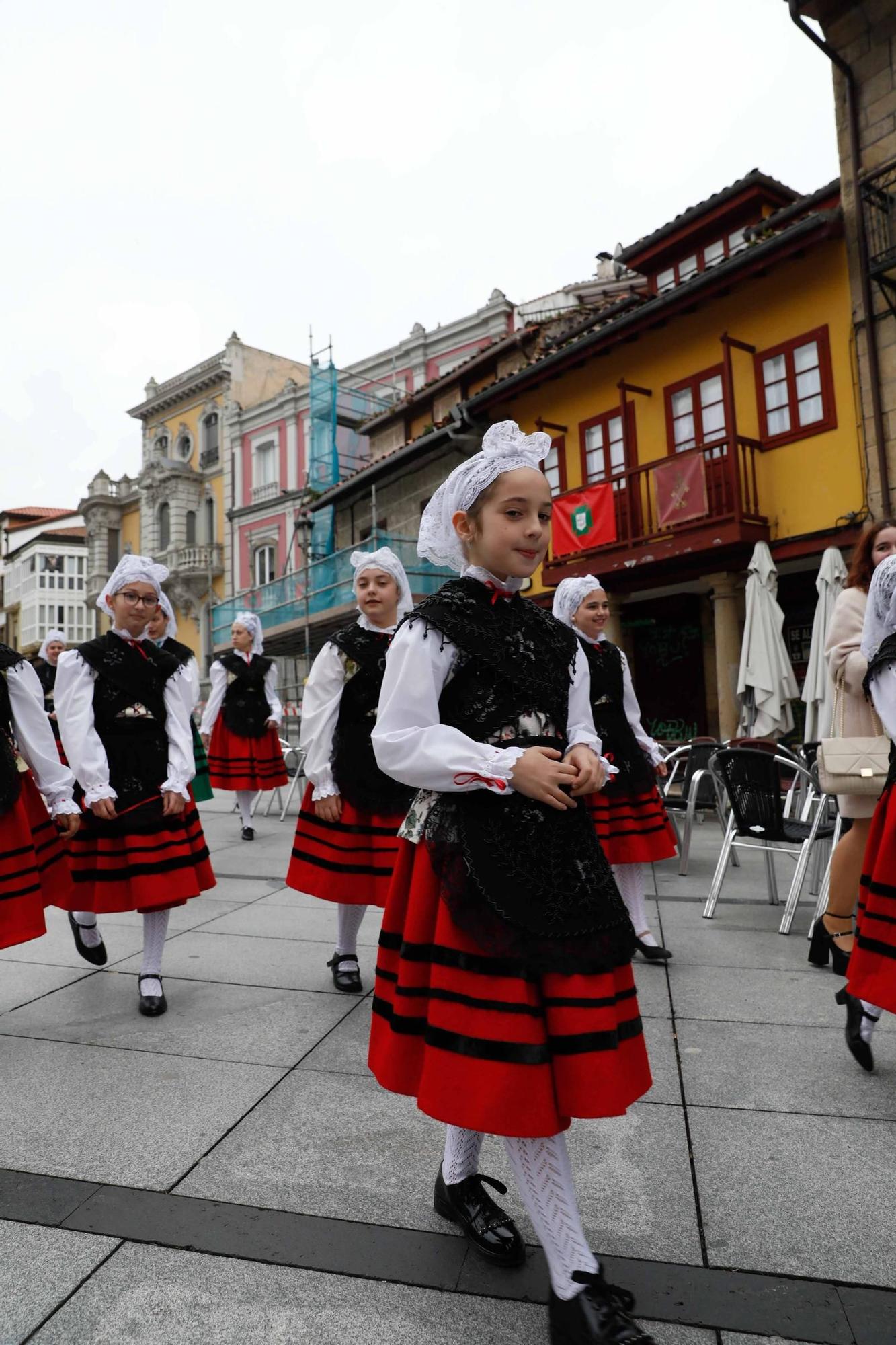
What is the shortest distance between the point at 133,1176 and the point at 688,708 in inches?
527

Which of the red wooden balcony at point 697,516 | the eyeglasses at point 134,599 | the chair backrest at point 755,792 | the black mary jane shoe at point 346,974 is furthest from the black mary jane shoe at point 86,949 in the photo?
the red wooden balcony at point 697,516

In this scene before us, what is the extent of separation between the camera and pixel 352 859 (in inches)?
156

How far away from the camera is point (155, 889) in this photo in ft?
12.4

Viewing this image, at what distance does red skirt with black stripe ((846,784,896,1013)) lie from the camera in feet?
8.23

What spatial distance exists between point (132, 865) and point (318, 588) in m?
15.6

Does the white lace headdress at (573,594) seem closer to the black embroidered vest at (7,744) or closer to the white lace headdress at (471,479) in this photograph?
the white lace headdress at (471,479)

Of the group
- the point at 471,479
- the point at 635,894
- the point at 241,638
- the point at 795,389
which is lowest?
the point at 635,894

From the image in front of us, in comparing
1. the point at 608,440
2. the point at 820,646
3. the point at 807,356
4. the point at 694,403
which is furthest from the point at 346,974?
the point at 608,440

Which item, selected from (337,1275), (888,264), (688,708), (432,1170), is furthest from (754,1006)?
(688,708)

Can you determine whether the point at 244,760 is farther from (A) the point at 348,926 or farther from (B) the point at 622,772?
(B) the point at 622,772

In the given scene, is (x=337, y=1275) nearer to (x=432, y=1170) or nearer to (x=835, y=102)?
(x=432, y=1170)

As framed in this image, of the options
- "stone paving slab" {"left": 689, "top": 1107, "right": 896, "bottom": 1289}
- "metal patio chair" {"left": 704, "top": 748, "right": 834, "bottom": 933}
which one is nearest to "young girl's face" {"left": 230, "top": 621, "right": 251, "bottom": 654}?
"metal patio chair" {"left": 704, "top": 748, "right": 834, "bottom": 933}

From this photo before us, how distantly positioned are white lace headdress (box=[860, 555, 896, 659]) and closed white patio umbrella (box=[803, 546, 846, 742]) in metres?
5.31

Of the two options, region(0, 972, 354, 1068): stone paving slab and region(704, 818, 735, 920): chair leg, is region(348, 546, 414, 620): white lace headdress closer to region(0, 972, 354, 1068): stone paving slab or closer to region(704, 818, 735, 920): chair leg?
region(0, 972, 354, 1068): stone paving slab
